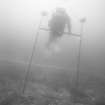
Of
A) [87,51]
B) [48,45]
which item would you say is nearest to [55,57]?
[48,45]

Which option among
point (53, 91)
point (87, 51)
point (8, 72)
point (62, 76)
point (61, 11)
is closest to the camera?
point (53, 91)

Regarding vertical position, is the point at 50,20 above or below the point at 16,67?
above

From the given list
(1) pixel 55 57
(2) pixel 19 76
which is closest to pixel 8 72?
(2) pixel 19 76

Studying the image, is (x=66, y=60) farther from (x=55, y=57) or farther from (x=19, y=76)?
(x=19, y=76)

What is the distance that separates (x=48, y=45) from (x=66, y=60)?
1.12m

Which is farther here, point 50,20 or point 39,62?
point 39,62

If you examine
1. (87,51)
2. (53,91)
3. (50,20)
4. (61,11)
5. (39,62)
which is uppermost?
(61,11)

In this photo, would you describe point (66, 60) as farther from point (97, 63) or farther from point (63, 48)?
point (97, 63)

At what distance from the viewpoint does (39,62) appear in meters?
4.70

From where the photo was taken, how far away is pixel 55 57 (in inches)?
192

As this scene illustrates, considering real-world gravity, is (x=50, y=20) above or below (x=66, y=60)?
above

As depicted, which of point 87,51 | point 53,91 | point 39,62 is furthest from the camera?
point 87,51

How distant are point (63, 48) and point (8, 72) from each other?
7.32ft

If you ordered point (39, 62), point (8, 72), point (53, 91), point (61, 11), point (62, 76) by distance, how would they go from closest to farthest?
1. point (53, 91)
2. point (61, 11)
3. point (8, 72)
4. point (62, 76)
5. point (39, 62)
